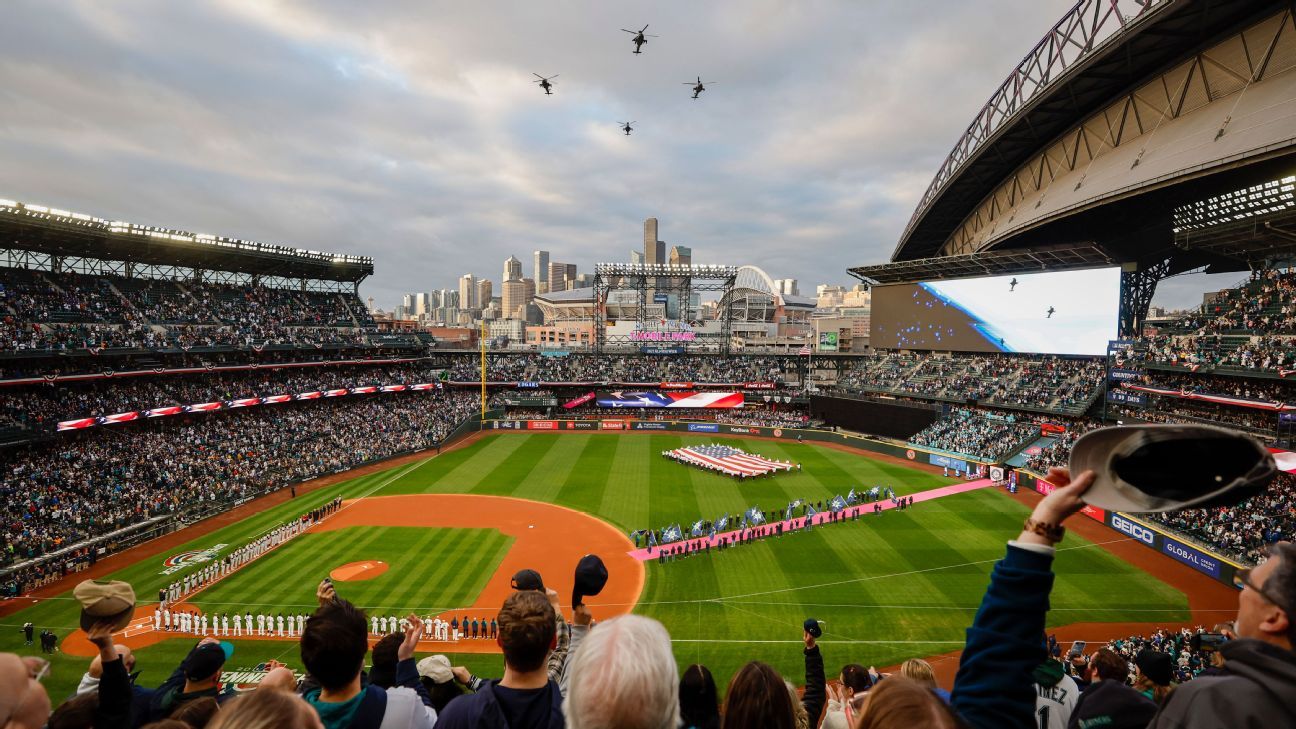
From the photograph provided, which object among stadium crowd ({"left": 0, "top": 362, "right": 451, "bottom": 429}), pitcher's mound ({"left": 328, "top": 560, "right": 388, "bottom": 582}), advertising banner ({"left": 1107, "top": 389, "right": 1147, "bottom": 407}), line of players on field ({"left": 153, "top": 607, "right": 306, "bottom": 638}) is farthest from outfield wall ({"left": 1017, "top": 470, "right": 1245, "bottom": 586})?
stadium crowd ({"left": 0, "top": 362, "right": 451, "bottom": 429})

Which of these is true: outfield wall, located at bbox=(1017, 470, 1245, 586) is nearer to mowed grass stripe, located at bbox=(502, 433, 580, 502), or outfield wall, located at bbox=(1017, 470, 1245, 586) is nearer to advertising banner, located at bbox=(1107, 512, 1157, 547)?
advertising banner, located at bbox=(1107, 512, 1157, 547)

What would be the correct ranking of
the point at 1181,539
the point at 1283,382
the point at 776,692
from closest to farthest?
the point at 776,692 → the point at 1181,539 → the point at 1283,382

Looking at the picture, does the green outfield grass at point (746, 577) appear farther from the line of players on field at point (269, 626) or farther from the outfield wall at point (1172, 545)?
the outfield wall at point (1172, 545)

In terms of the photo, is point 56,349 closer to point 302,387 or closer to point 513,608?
point 302,387

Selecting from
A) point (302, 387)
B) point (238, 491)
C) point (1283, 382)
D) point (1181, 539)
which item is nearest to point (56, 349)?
point (238, 491)

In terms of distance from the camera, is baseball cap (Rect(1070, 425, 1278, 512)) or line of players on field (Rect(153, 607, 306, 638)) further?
line of players on field (Rect(153, 607, 306, 638))

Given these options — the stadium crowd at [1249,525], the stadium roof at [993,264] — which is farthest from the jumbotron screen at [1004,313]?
the stadium crowd at [1249,525]
